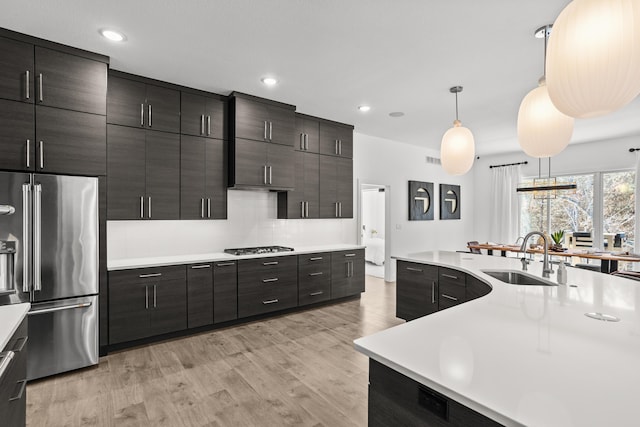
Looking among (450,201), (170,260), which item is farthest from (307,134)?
(450,201)

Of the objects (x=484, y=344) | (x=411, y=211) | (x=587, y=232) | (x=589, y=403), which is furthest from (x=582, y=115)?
(x=587, y=232)

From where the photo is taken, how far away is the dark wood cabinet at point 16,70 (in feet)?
8.32

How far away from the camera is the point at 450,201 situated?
7562 millimetres

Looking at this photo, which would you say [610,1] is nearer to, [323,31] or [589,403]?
[589,403]

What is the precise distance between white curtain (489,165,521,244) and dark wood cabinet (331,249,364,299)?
171 inches

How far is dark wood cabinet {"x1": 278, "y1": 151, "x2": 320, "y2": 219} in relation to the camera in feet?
15.1

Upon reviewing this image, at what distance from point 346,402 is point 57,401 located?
207cm

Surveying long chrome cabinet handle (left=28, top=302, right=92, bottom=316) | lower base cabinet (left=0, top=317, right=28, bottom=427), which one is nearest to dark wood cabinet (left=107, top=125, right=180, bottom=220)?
long chrome cabinet handle (left=28, top=302, right=92, bottom=316)

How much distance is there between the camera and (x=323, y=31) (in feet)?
8.46

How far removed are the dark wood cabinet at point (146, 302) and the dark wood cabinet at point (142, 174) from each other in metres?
0.64

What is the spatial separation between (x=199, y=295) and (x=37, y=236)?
1511mm

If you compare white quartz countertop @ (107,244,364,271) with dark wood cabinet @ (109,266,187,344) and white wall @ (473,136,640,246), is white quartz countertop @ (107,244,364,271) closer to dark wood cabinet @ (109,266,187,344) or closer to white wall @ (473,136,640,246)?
dark wood cabinet @ (109,266,187,344)

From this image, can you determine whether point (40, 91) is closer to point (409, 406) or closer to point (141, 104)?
point (141, 104)

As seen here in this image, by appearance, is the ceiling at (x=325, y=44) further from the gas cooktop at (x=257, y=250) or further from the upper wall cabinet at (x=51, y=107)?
the gas cooktop at (x=257, y=250)
